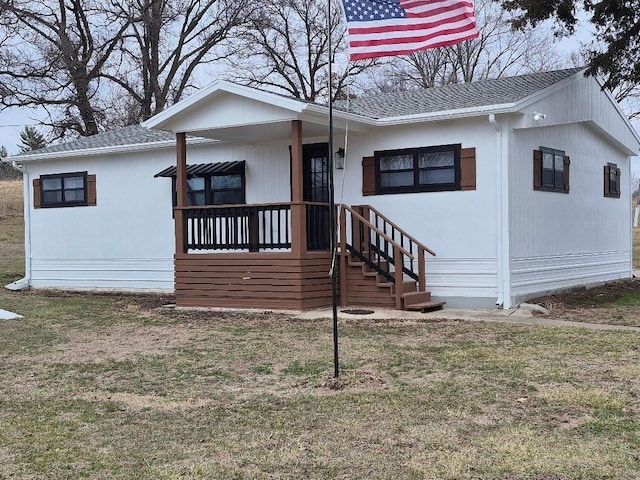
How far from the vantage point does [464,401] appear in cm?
524

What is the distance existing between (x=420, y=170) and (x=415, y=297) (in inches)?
82.3

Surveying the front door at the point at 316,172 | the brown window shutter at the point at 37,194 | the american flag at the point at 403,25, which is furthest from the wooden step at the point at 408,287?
the brown window shutter at the point at 37,194

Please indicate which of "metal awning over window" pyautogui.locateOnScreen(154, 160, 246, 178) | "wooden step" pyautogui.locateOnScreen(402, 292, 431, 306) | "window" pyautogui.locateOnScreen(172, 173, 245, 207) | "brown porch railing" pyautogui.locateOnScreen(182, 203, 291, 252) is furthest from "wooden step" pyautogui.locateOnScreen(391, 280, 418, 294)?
"metal awning over window" pyautogui.locateOnScreen(154, 160, 246, 178)

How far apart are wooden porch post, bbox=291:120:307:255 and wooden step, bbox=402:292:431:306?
1.58 metres

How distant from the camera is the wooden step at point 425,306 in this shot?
1039 centimetres

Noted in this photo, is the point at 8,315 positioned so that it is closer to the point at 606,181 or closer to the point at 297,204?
the point at 297,204

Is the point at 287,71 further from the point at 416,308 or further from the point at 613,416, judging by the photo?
the point at 613,416

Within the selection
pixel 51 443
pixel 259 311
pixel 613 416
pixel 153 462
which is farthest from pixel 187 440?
pixel 259 311

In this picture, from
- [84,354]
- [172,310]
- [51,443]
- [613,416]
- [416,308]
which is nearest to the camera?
[51,443]

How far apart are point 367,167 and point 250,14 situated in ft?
63.6

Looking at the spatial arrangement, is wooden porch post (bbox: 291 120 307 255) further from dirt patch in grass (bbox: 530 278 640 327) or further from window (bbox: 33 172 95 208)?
window (bbox: 33 172 95 208)

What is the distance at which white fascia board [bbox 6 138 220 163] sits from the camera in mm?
13397

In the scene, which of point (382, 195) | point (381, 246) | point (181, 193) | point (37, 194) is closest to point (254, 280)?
point (181, 193)

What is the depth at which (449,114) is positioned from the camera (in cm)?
1085
